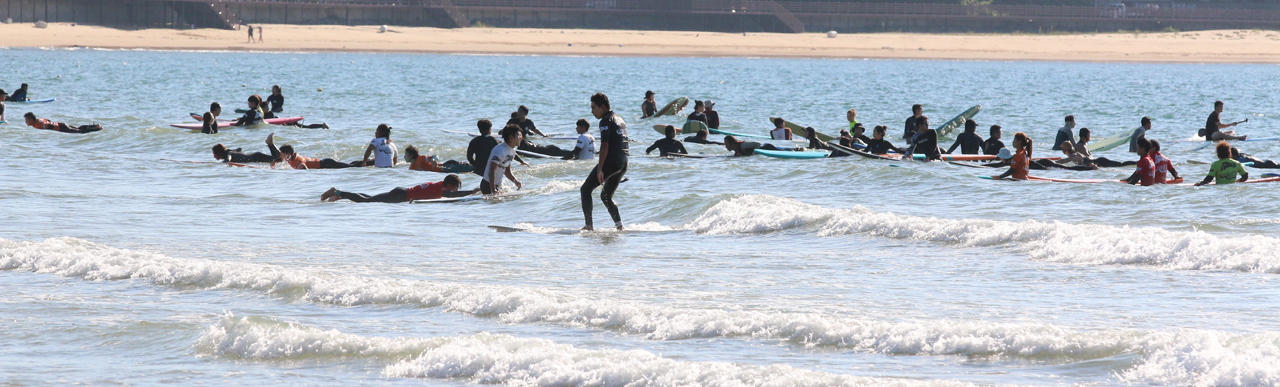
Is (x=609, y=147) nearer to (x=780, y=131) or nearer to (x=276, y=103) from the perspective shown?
(x=780, y=131)

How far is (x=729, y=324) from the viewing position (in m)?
7.56

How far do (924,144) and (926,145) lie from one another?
55mm

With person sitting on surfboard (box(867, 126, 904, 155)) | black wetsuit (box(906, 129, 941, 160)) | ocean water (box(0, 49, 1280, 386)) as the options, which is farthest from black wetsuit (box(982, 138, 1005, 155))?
ocean water (box(0, 49, 1280, 386))

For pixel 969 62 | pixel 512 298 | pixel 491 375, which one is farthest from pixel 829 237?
pixel 969 62

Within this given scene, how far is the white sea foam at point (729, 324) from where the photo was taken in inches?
260

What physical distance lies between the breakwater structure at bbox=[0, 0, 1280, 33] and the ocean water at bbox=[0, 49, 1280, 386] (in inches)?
2719

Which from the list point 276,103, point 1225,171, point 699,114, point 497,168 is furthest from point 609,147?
point 276,103

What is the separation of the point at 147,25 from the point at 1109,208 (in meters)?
81.6

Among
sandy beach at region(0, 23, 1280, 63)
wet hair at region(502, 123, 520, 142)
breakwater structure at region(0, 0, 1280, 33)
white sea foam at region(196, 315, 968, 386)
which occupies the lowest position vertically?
white sea foam at region(196, 315, 968, 386)

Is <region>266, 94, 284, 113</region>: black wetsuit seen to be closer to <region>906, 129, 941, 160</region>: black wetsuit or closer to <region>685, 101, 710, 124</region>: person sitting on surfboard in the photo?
<region>685, 101, 710, 124</region>: person sitting on surfboard

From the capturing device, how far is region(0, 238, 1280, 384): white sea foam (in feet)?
21.7

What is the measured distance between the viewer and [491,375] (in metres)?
6.68

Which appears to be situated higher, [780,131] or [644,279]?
[780,131]

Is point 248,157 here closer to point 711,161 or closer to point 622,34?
point 711,161
